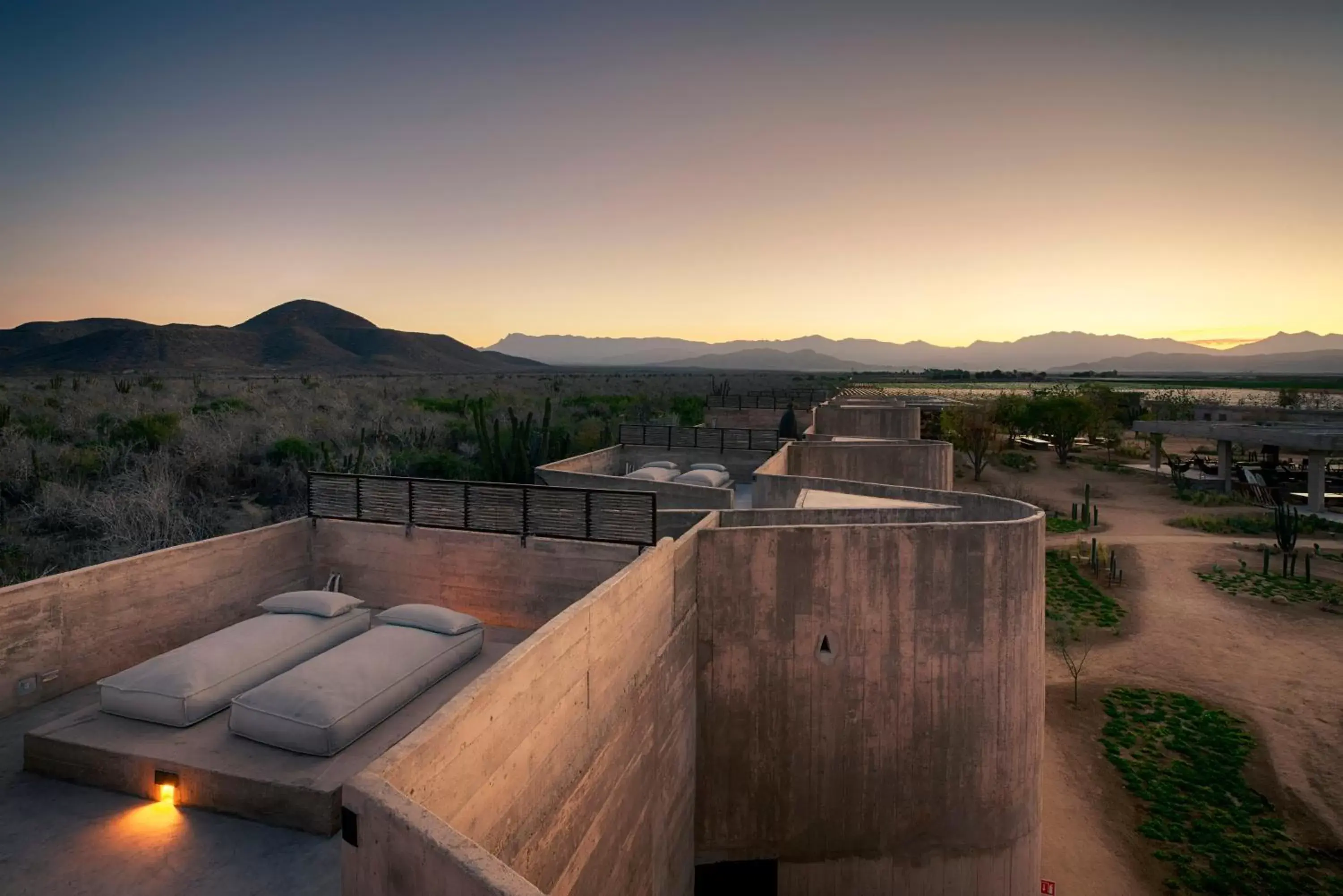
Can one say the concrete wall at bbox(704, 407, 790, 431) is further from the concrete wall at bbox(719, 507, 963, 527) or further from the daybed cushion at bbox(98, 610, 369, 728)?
the daybed cushion at bbox(98, 610, 369, 728)

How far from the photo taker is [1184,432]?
4091 cm

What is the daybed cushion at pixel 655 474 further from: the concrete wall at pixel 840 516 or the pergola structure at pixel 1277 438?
the pergola structure at pixel 1277 438

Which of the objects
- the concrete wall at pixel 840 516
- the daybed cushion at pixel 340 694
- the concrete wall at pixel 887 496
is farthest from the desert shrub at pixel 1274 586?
the daybed cushion at pixel 340 694

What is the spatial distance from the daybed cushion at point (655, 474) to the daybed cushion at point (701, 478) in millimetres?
224

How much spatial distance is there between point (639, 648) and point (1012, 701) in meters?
5.81

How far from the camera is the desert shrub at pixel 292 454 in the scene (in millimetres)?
20875

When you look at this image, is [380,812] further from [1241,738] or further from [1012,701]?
[1241,738]

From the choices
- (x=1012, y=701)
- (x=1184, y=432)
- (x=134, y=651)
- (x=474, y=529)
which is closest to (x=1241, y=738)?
(x=1012, y=701)

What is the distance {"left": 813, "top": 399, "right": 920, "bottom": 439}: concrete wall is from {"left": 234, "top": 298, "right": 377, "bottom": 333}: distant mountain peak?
12726cm

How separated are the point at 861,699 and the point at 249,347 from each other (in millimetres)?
122349

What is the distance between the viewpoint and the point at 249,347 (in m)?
Result: 111

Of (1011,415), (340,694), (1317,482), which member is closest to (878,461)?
(340,694)

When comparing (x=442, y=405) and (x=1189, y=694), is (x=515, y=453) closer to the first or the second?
(x=1189, y=694)

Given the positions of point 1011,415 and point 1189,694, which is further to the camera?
point 1011,415
